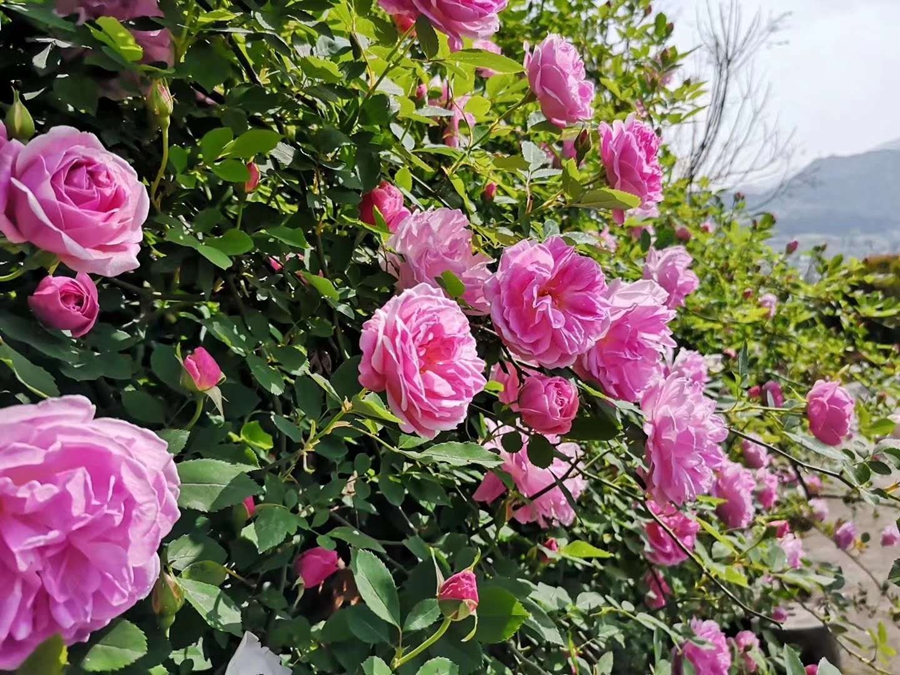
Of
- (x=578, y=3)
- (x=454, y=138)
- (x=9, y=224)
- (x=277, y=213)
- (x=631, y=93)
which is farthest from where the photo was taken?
(x=578, y=3)

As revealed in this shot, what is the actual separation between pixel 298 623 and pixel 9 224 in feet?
1.38

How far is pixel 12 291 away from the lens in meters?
0.62

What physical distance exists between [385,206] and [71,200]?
37 cm

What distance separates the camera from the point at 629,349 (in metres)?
0.80

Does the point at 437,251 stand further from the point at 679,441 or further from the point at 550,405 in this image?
the point at 679,441

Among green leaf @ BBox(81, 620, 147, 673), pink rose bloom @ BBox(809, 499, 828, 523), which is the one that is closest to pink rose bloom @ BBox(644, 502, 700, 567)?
green leaf @ BBox(81, 620, 147, 673)

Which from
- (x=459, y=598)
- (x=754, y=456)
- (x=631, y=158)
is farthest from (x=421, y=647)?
(x=754, y=456)

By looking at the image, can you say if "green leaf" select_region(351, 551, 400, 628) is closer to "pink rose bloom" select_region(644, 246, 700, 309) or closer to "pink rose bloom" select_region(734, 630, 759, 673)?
"pink rose bloom" select_region(644, 246, 700, 309)

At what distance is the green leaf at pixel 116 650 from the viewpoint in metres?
0.42

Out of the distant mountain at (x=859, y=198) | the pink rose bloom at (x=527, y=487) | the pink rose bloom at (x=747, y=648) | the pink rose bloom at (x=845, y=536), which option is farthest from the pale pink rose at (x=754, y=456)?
the distant mountain at (x=859, y=198)

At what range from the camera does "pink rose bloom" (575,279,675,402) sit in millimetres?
797

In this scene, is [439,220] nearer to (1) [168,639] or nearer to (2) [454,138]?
(2) [454,138]

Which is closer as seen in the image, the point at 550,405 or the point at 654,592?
the point at 550,405

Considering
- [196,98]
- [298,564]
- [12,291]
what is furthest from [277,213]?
[298,564]
